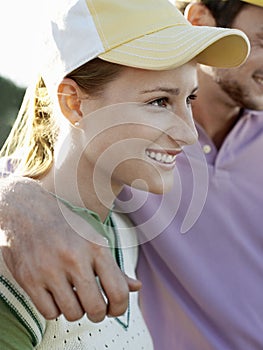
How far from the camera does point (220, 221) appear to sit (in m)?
1.89

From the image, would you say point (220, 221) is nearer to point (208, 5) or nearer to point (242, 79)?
point (242, 79)

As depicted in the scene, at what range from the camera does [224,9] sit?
2100 millimetres

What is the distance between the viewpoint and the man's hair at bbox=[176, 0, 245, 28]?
2.09m

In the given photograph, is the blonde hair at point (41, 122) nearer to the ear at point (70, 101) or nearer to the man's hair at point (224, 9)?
the ear at point (70, 101)

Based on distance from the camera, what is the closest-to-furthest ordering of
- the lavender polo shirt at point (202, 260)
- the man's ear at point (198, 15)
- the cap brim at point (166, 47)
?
the cap brim at point (166, 47)
the lavender polo shirt at point (202, 260)
the man's ear at point (198, 15)

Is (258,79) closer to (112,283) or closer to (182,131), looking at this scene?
(182,131)

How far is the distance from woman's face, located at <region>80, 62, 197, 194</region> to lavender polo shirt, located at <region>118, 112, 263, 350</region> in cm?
42

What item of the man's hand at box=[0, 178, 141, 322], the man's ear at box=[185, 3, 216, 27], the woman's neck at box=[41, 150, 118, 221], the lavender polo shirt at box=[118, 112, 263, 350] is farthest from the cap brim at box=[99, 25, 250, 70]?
the man's ear at box=[185, 3, 216, 27]

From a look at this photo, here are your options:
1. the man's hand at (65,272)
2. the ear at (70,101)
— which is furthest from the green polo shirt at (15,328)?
the ear at (70,101)

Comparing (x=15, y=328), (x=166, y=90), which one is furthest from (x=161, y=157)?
(x=15, y=328)

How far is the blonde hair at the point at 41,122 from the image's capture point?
4.36ft

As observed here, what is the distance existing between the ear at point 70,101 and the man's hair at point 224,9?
2.88ft

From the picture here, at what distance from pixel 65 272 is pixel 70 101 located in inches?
19.8

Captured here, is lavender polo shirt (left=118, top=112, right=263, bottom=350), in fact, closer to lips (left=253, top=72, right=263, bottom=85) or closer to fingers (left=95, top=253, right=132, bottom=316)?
lips (left=253, top=72, right=263, bottom=85)
